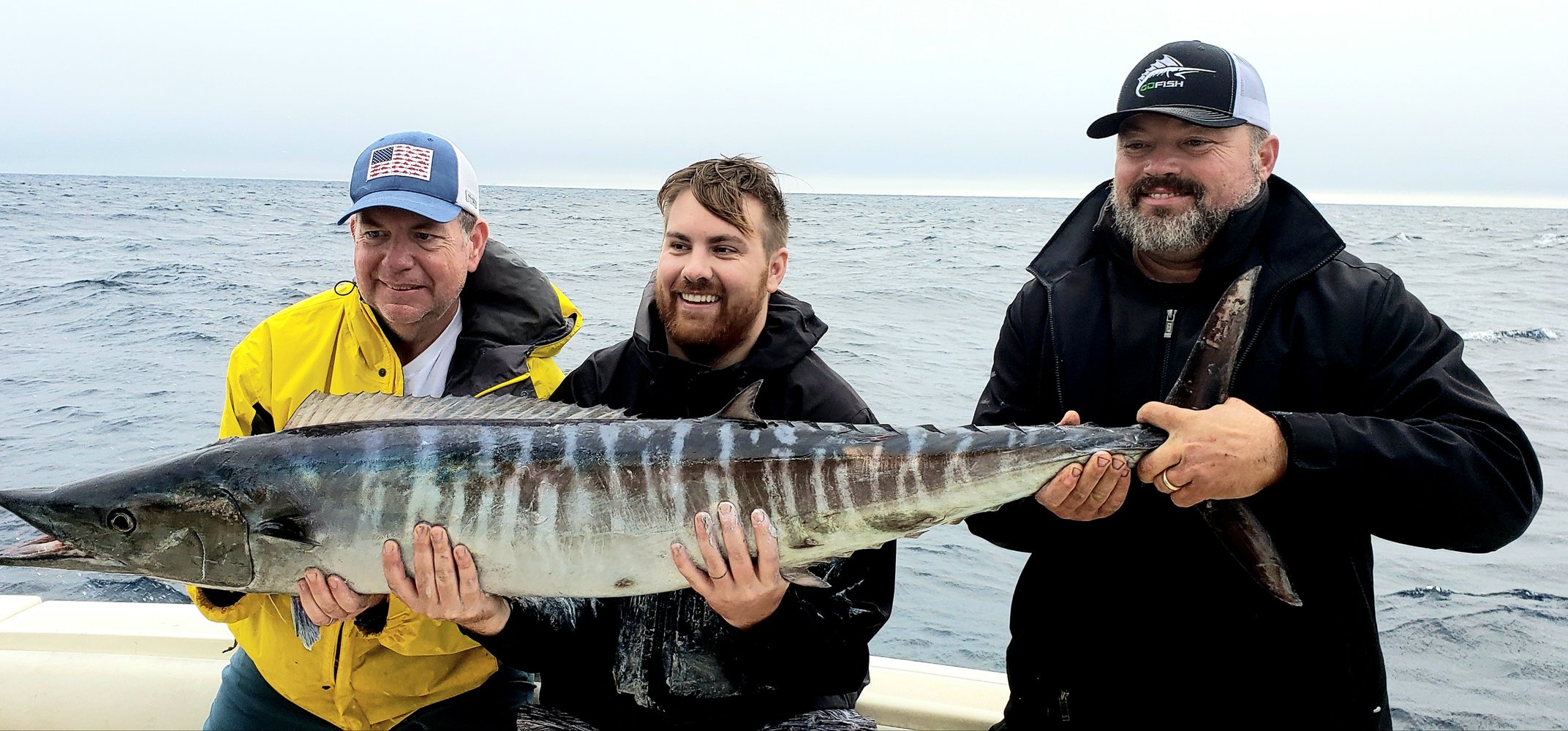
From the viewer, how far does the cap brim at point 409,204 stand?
3457mm

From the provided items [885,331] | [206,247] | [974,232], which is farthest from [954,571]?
[974,232]

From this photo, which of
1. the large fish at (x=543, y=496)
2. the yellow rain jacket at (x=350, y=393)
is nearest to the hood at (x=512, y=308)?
the yellow rain jacket at (x=350, y=393)

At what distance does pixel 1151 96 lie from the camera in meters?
3.25

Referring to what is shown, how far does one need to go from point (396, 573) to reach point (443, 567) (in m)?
0.13

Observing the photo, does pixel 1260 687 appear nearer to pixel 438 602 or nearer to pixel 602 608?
pixel 602 608

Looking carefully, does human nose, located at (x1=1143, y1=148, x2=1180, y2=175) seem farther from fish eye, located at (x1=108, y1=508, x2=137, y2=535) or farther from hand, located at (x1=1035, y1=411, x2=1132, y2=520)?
fish eye, located at (x1=108, y1=508, x2=137, y2=535)

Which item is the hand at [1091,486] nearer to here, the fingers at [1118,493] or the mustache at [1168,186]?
the fingers at [1118,493]

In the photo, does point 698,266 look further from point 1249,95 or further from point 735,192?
point 1249,95

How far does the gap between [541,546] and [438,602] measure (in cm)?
33

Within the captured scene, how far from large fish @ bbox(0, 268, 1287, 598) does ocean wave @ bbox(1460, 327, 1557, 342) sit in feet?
54.1

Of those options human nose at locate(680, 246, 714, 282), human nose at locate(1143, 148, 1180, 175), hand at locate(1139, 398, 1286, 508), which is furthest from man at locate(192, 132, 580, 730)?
human nose at locate(1143, 148, 1180, 175)

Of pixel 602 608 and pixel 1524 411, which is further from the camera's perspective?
pixel 1524 411

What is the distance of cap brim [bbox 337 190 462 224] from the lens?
3457mm

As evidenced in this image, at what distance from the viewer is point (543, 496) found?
2.69 m
